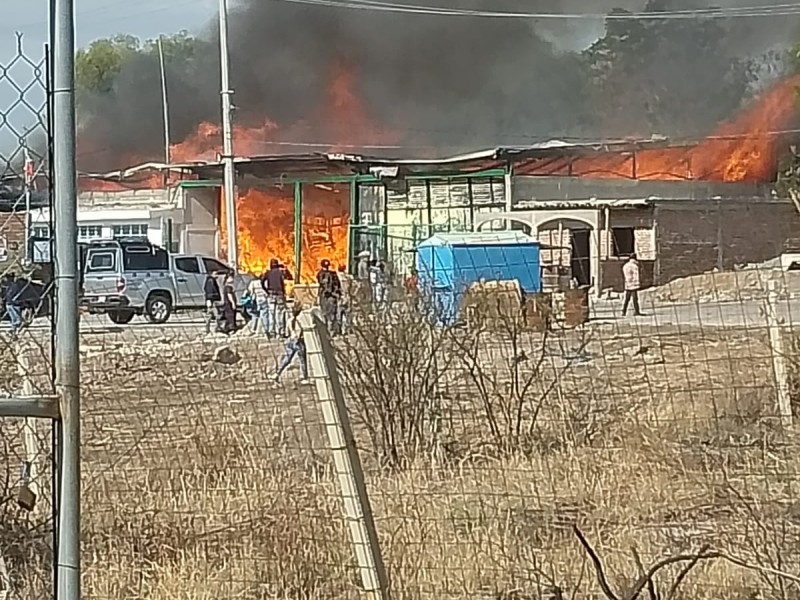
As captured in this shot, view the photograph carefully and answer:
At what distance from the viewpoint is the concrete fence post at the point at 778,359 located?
5328 mm

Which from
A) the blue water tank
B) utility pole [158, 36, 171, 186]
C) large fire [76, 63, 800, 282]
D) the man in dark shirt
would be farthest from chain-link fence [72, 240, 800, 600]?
utility pole [158, 36, 171, 186]

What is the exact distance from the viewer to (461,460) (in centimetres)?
496

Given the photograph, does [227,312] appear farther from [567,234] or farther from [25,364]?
[567,234]

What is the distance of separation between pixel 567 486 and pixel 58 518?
2.76m

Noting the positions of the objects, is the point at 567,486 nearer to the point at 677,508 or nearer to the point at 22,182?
the point at 677,508

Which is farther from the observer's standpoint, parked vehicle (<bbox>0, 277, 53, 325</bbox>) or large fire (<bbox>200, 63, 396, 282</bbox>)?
large fire (<bbox>200, 63, 396, 282</bbox>)

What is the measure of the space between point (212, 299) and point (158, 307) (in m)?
3.45

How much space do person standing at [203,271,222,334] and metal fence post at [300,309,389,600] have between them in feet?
25.9

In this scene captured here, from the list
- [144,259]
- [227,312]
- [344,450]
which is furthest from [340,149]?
[344,450]

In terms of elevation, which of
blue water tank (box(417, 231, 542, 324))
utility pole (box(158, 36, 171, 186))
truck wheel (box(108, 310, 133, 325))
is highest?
utility pole (box(158, 36, 171, 186))

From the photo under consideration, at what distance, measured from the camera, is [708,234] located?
2473 centimetres

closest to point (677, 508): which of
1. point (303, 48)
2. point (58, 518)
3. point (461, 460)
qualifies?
point (461, 460)

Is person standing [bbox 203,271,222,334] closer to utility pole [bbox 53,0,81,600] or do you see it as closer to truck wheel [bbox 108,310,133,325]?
truck wheel [bbox 108,310,133,325]

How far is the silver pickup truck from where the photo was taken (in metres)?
18.0
